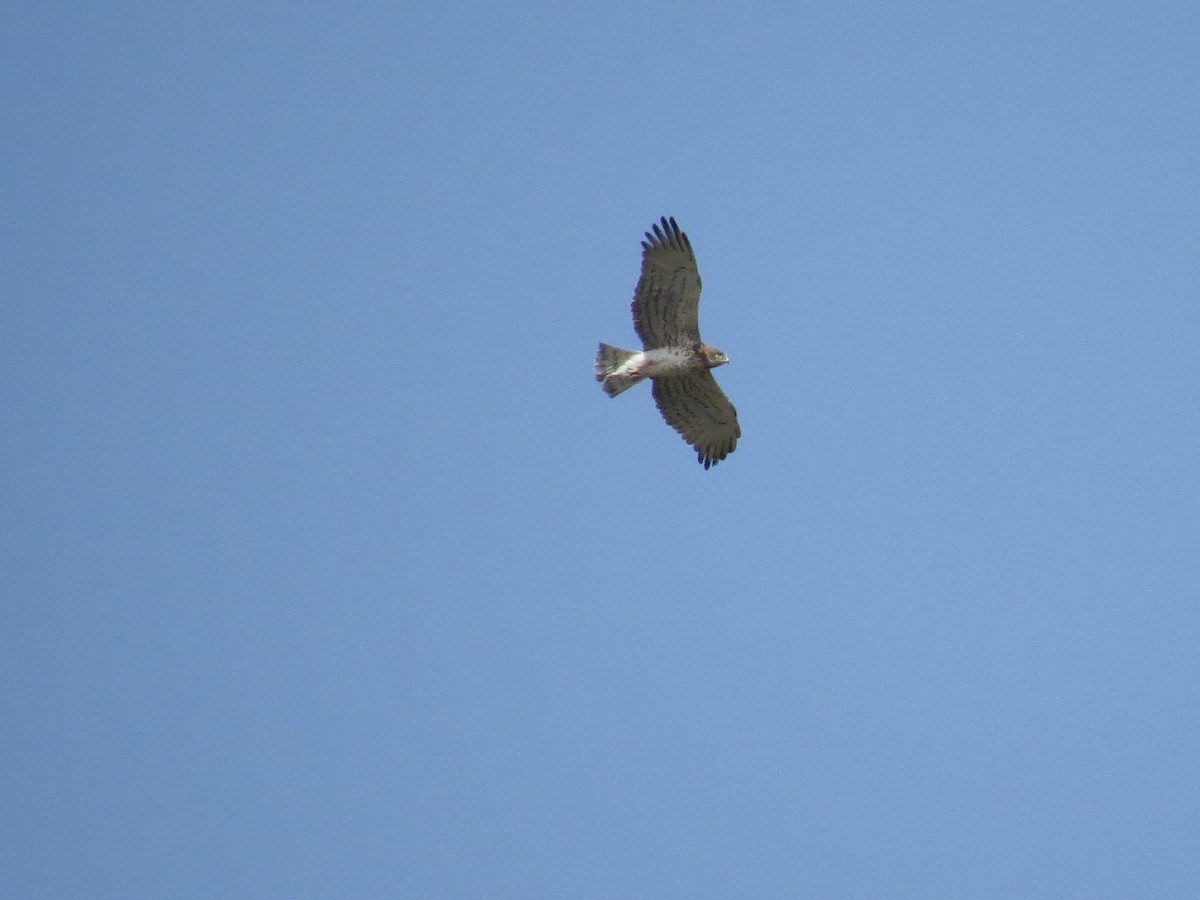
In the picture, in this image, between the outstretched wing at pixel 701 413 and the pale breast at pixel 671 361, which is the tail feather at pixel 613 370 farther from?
the outstretched wing at pixel 701 413

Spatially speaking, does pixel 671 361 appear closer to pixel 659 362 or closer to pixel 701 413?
pixel 659 362

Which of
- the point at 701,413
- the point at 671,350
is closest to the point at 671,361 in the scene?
the point at 671,350

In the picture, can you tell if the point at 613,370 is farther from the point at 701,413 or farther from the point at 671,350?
the point at 701,413

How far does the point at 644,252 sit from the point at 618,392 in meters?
1.82

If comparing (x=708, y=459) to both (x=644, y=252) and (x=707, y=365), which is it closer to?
(x=707, y=365)

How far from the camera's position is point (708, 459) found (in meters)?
22.9

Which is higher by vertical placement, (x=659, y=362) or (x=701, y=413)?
(x=701, y=413)

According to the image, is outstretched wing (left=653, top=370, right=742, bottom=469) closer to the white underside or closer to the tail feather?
the white underside

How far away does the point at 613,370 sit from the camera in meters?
21.5

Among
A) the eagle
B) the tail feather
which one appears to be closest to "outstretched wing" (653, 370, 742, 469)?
the eagle

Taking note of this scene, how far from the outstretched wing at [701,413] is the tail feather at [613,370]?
69 cm

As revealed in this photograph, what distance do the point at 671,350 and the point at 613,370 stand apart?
2.45 ft

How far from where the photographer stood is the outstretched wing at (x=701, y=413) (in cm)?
2222

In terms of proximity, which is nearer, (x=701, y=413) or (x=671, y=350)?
(x=671, y=350)
